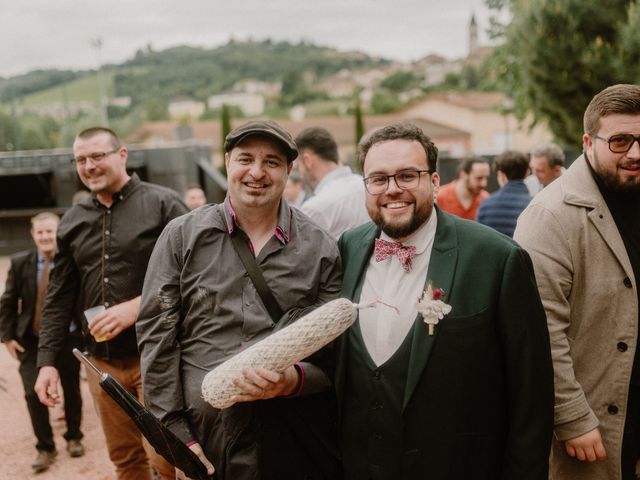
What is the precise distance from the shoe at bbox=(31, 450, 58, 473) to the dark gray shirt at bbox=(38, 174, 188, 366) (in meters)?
2.27

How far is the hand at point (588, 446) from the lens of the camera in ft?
7.70

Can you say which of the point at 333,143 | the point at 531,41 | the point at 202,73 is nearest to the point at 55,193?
the point at 531,41

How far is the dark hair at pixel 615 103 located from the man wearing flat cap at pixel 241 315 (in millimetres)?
1239

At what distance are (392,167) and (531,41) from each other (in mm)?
11195

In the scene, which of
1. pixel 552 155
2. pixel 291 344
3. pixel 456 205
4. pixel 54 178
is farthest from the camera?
pixel 54 178

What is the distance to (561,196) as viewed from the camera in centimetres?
250

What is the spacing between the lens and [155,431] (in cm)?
217

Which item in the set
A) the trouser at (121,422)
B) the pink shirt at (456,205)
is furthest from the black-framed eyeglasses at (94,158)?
the pink shirt at (456,205)

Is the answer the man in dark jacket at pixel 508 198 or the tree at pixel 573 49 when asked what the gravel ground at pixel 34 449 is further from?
the tree at pixel 573 49

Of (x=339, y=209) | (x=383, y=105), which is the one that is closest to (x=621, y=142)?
(x=339, y=209)

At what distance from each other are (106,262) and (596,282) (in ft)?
8.82

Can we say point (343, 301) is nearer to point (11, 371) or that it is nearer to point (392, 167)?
point (392, 167)

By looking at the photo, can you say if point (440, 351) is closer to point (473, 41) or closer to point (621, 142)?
point (621, 142)

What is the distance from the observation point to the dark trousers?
5.31 metres
